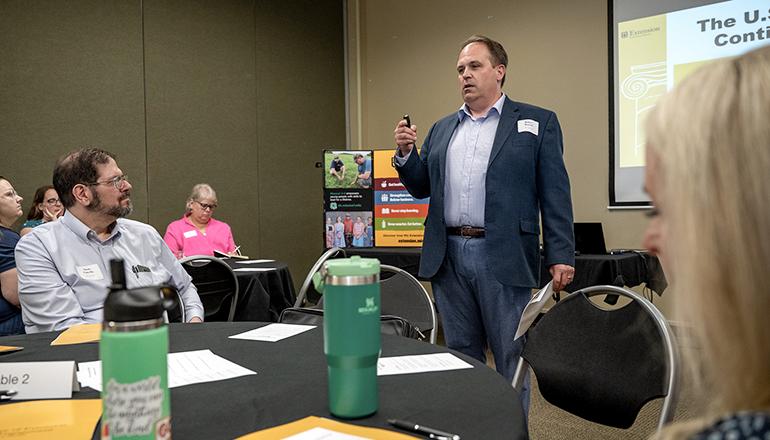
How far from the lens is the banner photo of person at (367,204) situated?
208 inches

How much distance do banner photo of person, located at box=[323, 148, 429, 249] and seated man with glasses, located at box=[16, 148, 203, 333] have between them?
296 centimetres

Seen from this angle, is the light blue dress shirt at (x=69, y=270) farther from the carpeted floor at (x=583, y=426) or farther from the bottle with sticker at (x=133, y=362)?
the carpeted floor at (x=583, y=426)

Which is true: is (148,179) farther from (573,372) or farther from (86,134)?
(573,372)

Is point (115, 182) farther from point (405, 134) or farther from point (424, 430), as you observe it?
point (424, 430)

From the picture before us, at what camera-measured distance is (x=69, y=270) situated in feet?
6.98

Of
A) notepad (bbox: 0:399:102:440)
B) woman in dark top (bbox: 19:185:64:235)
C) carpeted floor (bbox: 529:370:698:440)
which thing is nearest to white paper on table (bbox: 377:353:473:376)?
notepad (bbox: 0:399:102:440)

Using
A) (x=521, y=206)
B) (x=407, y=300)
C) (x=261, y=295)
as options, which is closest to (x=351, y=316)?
(x=407, y=300)

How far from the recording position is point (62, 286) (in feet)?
6.80

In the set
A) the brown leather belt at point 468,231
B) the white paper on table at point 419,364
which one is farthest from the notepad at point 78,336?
the brown leather belt at point 468,231

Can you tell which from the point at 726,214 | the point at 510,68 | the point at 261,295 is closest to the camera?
the point at 726,214

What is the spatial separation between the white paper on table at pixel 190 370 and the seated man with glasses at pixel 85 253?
29.4 inches

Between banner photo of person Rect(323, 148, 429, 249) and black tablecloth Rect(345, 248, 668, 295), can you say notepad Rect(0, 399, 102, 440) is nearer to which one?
black tablecloth Rect(345, 248, 668, 295)

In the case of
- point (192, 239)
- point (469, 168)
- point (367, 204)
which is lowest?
point (192, 239)

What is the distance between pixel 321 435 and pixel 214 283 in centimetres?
258
